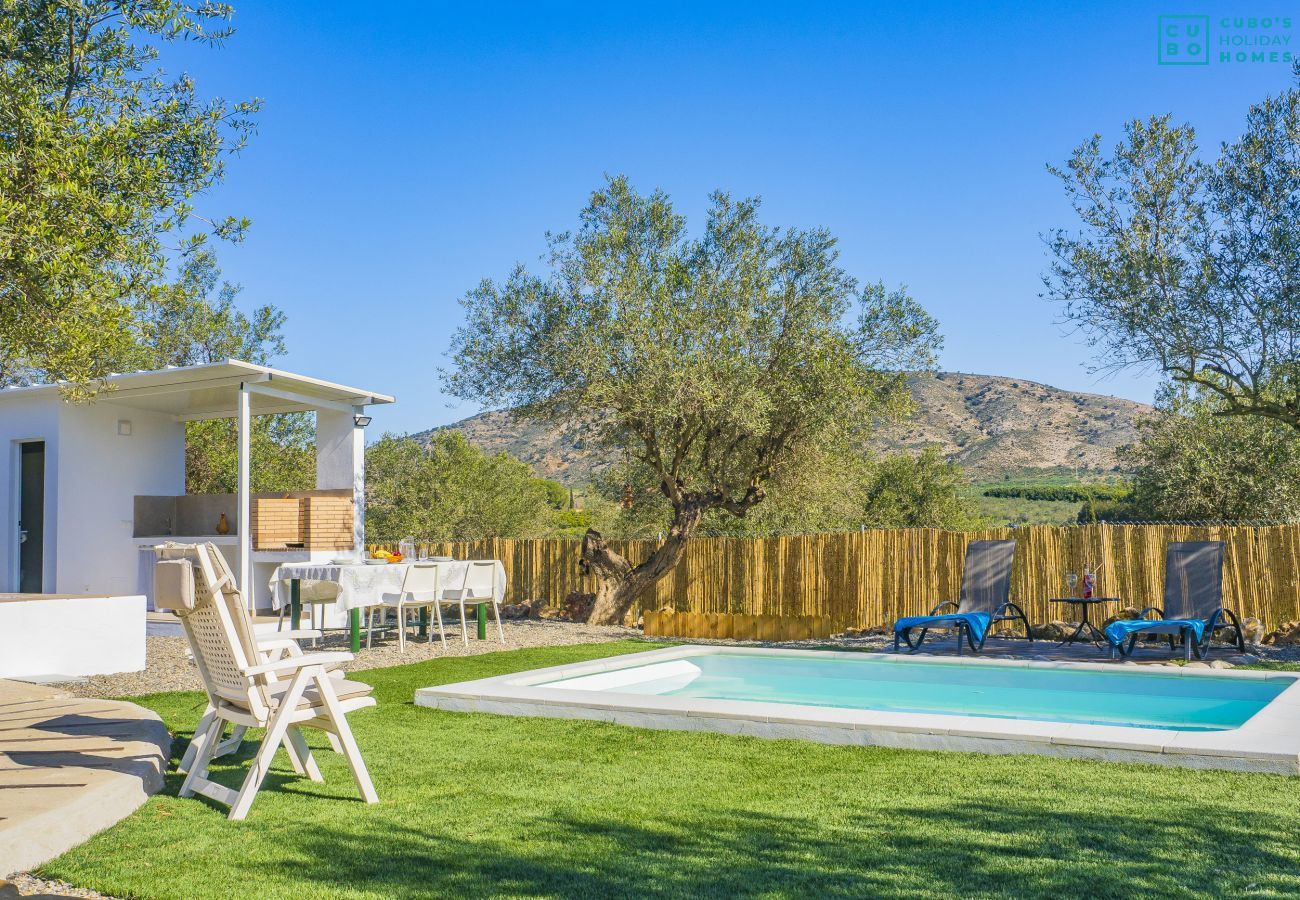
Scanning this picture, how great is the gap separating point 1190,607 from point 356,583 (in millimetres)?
8196

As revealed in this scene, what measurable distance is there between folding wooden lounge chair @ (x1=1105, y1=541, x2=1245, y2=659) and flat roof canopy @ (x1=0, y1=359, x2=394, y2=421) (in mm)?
8972

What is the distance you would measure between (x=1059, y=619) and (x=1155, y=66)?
6663 millimetres

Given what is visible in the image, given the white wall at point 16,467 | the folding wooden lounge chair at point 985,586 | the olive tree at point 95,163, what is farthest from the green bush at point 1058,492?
the olive tree at point 95,163

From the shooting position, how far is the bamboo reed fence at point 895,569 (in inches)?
476

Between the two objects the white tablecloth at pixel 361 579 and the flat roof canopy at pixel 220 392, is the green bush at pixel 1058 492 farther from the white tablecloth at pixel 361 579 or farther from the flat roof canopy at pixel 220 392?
the white tablecloth at pixel 361 579

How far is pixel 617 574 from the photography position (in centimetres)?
1509

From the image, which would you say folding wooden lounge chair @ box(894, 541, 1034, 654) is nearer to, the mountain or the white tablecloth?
the white tablecloth

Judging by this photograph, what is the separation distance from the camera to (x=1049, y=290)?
11.9m

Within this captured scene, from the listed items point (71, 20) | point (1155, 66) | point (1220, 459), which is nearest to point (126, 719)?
point (71, 20)

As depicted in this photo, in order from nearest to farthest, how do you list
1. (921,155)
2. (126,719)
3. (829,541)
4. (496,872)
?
(496,872) < (126,719) < (829,541) < (921,155)

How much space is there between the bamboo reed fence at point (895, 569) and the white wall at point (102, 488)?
5603 mm

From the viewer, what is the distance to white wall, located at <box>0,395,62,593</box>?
42.4 feet

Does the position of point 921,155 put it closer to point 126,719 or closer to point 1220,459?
point 1220,459

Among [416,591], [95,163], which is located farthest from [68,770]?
[416,591]
